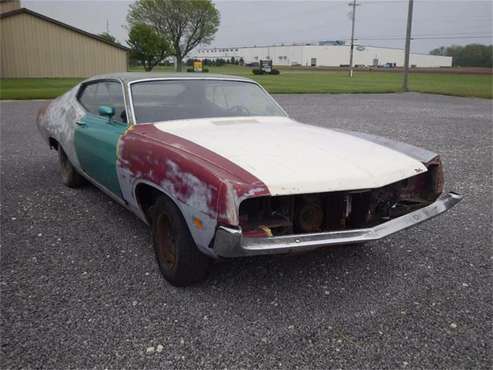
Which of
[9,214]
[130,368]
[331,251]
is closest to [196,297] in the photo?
[130,368]

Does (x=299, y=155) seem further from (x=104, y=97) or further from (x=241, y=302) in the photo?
(x=104, y=97)

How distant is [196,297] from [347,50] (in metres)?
123

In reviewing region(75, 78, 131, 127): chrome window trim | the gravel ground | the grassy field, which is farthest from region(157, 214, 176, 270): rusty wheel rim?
the grassy field

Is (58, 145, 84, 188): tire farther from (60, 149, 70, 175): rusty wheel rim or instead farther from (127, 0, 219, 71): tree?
(127, 0, 219, 71): tree

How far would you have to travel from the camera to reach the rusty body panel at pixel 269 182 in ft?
7.63

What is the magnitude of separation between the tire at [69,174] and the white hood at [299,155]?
1.91 meters

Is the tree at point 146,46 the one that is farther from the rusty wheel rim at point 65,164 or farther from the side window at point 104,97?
the side window at point 104,97

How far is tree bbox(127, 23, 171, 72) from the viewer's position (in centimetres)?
5047

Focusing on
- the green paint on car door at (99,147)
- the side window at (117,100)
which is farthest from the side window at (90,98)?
the side window at (117,100)

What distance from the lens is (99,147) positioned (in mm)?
3639

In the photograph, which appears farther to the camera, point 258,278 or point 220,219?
point 258,278

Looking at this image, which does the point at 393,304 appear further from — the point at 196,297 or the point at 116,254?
the point at 116,254

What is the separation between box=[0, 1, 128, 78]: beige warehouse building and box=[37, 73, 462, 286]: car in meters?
27.7

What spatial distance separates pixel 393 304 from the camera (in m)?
2.72
